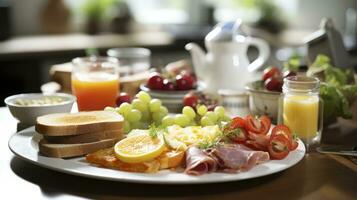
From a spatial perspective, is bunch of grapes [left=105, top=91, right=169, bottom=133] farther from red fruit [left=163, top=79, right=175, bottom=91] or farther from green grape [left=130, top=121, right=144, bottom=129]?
red fruit [left=163, top=79, right=175, bottom=91]

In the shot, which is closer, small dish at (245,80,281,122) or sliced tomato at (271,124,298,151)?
sliced tomato at (271,124,298,151)

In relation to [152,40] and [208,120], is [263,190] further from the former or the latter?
[152,40]

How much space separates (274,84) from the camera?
167 cm

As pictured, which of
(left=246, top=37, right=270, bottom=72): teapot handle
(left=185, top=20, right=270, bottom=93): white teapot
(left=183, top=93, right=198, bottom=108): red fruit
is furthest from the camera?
(left=246, top=37, right=270, bottom=72): teapot handle

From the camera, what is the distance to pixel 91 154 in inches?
50.0

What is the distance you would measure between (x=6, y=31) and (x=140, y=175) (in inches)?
108

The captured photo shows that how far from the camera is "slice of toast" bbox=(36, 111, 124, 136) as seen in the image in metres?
1.30

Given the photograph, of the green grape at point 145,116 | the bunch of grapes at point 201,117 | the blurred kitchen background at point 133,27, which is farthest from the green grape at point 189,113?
the blurred kitchen background at point 133,27

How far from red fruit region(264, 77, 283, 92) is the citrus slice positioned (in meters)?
0.50

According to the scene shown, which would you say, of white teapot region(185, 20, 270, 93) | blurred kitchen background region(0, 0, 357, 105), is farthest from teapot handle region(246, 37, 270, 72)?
blurred kitchen background region(0, 0, 357, 105)

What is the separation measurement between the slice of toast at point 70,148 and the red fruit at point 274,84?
541mm

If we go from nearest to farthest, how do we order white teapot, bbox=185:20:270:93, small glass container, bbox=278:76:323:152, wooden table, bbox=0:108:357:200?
wooden table, bbox=0:108:357:200, small glass container, bbox=278:76:323:152, white teapot, bbox=185:20:270:93

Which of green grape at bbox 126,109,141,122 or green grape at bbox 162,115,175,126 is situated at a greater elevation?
green grape at bbox 126,109,141,122

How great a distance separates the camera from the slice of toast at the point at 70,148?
1275mm
